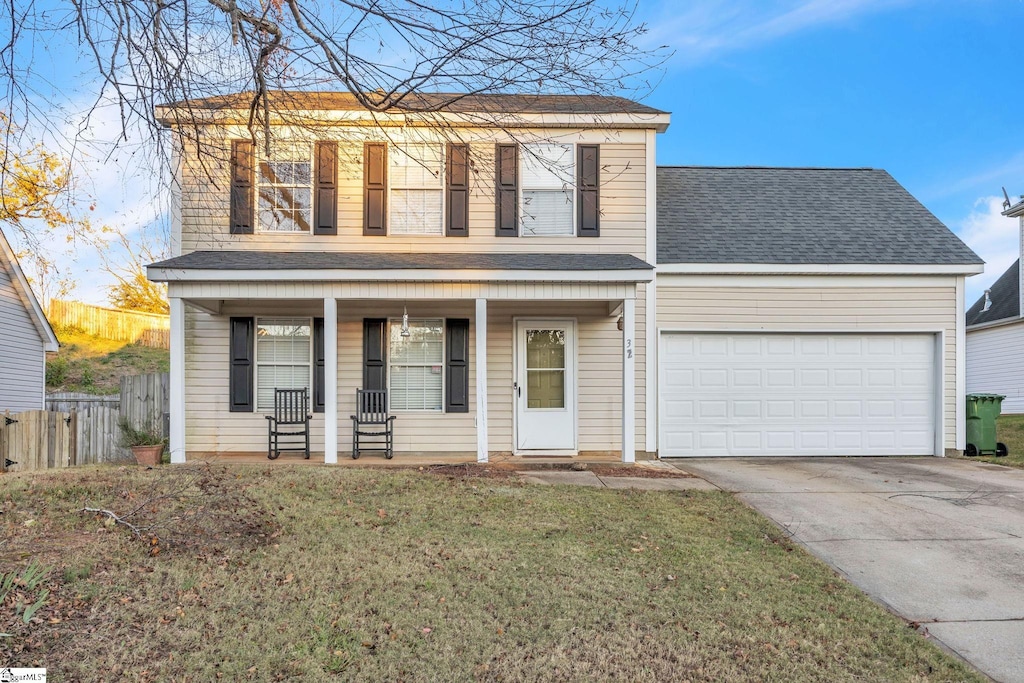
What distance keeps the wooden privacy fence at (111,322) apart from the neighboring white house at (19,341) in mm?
5379

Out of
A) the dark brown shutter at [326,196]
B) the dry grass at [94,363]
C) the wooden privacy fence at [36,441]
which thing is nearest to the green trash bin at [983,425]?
the dark brown shutter at [326,196]

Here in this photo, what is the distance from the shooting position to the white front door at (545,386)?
28.7 ft

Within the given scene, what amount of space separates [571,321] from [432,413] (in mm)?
2444

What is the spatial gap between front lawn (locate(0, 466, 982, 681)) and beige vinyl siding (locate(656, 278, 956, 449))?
13.5 feet

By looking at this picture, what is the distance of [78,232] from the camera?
20.5 ft

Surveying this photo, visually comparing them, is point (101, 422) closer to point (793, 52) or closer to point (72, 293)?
point (793, 52)

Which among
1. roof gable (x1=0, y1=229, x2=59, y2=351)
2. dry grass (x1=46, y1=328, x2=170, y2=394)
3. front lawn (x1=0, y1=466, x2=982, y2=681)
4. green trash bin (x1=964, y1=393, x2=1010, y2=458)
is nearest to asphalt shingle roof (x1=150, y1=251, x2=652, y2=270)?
front lawn (x1=0, y1=466, x2=982, y2=681)

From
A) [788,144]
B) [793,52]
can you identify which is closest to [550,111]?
[793,52]

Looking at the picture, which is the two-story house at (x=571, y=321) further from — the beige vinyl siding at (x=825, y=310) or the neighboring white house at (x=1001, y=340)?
the neighboring white house at (x=1001, y=340)

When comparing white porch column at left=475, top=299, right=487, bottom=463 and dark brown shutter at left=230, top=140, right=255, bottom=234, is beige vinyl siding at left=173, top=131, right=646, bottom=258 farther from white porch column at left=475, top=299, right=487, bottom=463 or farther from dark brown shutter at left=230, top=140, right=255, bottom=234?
white porch column at left=475, top=299, right=487, bottom=463

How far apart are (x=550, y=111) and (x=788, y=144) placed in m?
9.21

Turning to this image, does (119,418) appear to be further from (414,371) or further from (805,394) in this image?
(805,394)

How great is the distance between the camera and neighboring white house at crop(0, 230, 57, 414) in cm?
1342

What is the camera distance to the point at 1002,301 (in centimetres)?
1789
